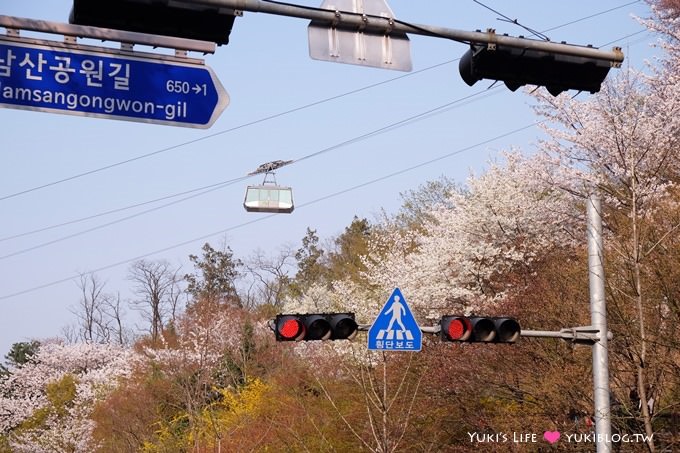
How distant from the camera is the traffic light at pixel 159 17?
4812mm

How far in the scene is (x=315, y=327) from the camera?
35.1 ft

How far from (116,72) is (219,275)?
7074 centimetres

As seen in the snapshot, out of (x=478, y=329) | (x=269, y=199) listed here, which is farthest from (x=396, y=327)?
(x=269, y=199)

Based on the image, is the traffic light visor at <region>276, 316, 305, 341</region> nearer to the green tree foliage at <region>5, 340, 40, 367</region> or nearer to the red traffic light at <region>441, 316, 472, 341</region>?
the red traffic light at <region>441, 316, 472, 341</region>

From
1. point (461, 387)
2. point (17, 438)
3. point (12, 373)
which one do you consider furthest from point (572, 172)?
point (12, 373)

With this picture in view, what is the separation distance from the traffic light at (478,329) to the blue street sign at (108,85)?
6.13 m

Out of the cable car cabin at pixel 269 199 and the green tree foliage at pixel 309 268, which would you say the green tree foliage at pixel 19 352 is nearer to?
the green tree foliage at pixel 309 268

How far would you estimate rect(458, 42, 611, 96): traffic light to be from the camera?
5.67m

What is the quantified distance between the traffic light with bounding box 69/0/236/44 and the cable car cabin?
10018 mm

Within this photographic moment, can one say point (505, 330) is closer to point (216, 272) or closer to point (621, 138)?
point (621, 138)

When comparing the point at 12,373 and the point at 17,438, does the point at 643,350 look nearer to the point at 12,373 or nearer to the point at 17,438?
the point at 17,438

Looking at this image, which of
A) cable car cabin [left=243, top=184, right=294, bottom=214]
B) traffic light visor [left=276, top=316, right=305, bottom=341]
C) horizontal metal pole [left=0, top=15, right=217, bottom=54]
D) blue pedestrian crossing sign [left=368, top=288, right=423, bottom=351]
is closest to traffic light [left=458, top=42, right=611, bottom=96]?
horizontal metal pole [left=0, top=15, right=217, bottom=54]

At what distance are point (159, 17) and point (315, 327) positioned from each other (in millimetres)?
6271

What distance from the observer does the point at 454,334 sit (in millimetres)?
10898
